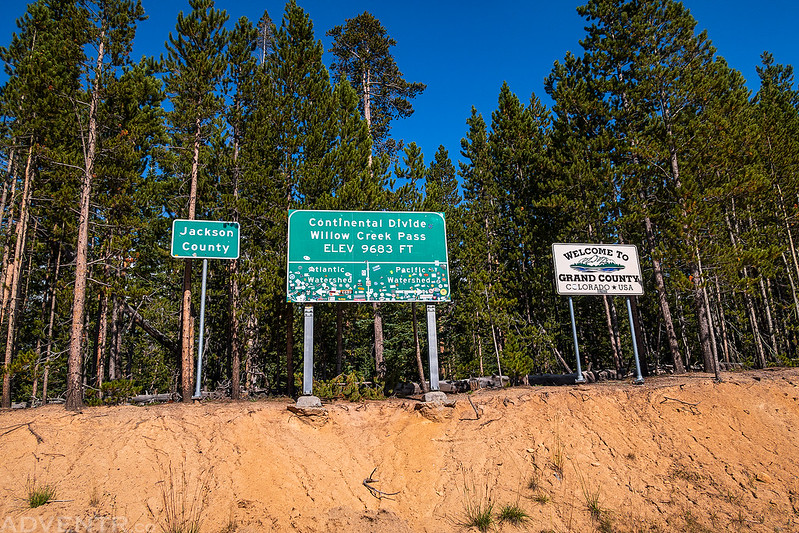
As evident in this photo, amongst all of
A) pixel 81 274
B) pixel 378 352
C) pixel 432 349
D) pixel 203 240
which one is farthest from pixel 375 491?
pixel 81 274

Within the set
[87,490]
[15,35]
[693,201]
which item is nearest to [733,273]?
[693,201]

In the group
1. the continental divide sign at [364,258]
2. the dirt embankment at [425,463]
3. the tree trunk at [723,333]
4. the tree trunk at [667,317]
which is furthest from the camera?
the tree trunk at [723,333]

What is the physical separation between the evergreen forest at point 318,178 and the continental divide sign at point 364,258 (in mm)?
2650

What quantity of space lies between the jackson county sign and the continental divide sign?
4.84 m

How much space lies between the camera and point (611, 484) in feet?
32.4

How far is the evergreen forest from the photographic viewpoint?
14.8m

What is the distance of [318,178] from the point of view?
1661 cm

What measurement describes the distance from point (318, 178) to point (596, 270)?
11.4 metres

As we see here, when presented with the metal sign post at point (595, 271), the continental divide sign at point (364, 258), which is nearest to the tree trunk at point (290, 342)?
the continental divide sign at point (364, 258)

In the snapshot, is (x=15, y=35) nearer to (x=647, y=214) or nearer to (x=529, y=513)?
(x=529, y=513)

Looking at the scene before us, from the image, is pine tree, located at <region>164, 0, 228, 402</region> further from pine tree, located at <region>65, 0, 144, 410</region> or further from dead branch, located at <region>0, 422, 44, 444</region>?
dead branch, located at <region>0, 422, 44, 444</region>

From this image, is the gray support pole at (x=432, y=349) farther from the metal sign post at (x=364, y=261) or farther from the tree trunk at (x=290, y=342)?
the tree trunk at (x=290, y=342)

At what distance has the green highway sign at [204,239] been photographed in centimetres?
1365

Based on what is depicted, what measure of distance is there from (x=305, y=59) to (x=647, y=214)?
16074 millimetres
